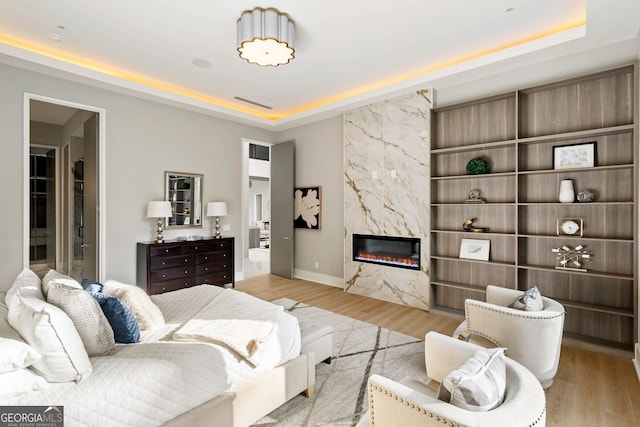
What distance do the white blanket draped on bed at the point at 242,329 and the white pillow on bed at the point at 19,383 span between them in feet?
2.28

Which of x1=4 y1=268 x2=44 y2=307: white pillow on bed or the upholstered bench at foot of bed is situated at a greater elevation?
x1=4 y1=268 x2=44 y2=307: white pillow on bed

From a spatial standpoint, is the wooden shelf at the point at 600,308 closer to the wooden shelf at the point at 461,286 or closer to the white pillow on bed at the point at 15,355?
the wooden shelf at the point at 461,286

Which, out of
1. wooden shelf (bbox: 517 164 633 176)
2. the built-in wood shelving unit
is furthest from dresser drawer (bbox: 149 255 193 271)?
wooden shelf (bbox: 517 164 633 176)

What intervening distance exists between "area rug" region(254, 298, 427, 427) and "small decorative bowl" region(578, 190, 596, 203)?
7.30 feet

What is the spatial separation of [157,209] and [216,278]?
1.45 meters

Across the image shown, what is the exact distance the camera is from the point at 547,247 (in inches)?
140

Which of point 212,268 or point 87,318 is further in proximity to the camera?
point 212,268

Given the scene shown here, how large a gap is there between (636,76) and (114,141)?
615 cm

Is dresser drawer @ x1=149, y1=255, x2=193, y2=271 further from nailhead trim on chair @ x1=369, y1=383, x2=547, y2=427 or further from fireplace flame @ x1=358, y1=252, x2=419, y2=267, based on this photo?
nailhead trim on chair @ x1=369, y1=383, x2=547, y2=427

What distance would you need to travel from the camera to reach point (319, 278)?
6.00 meters

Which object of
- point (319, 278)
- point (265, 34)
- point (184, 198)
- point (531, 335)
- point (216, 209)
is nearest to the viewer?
point (531, 335)

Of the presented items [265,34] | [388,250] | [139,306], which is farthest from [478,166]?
[139,306]

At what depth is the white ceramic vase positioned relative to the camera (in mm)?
3279

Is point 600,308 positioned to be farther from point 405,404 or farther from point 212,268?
point 212,268
